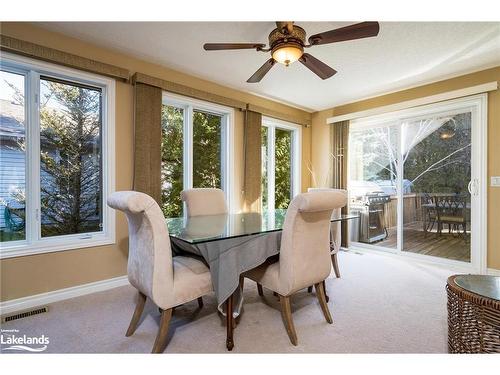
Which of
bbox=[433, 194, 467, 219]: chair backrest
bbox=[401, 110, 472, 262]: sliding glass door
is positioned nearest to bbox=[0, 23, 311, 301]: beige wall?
bbox=[401, 110, 472, 262]: sliding glass door

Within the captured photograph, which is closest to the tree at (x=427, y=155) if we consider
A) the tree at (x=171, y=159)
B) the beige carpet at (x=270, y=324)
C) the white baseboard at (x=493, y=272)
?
the white baseboard at (x=493, y=272)

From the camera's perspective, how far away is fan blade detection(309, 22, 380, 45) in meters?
1.57

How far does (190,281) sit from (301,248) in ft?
2.45

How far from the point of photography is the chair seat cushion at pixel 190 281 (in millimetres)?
1567

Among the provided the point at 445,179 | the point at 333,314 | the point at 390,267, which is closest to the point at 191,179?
the point at 333,314

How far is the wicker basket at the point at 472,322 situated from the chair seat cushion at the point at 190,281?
142cm

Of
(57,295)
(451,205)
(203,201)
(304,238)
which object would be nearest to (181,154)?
(203,201)

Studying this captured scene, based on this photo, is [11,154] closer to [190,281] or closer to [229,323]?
[190,281]

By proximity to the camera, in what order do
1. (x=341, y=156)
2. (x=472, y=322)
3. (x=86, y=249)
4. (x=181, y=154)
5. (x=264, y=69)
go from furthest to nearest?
1. (x=341, y=156)
2. (x=181, y=154)
3. (x=86, y=249)
4. (x=264, y=69)
5. (x=472, y=322)

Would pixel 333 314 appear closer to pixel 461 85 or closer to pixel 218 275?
pixel 218 275

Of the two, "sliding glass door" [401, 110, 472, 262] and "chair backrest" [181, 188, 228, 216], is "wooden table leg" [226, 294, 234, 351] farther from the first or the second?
"sliding glass door" [401, 110, 472, 262]

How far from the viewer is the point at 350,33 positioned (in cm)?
166

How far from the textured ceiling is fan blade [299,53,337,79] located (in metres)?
0.40

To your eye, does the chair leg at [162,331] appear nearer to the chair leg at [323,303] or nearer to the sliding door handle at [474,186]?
the chair leg at [323,303]
